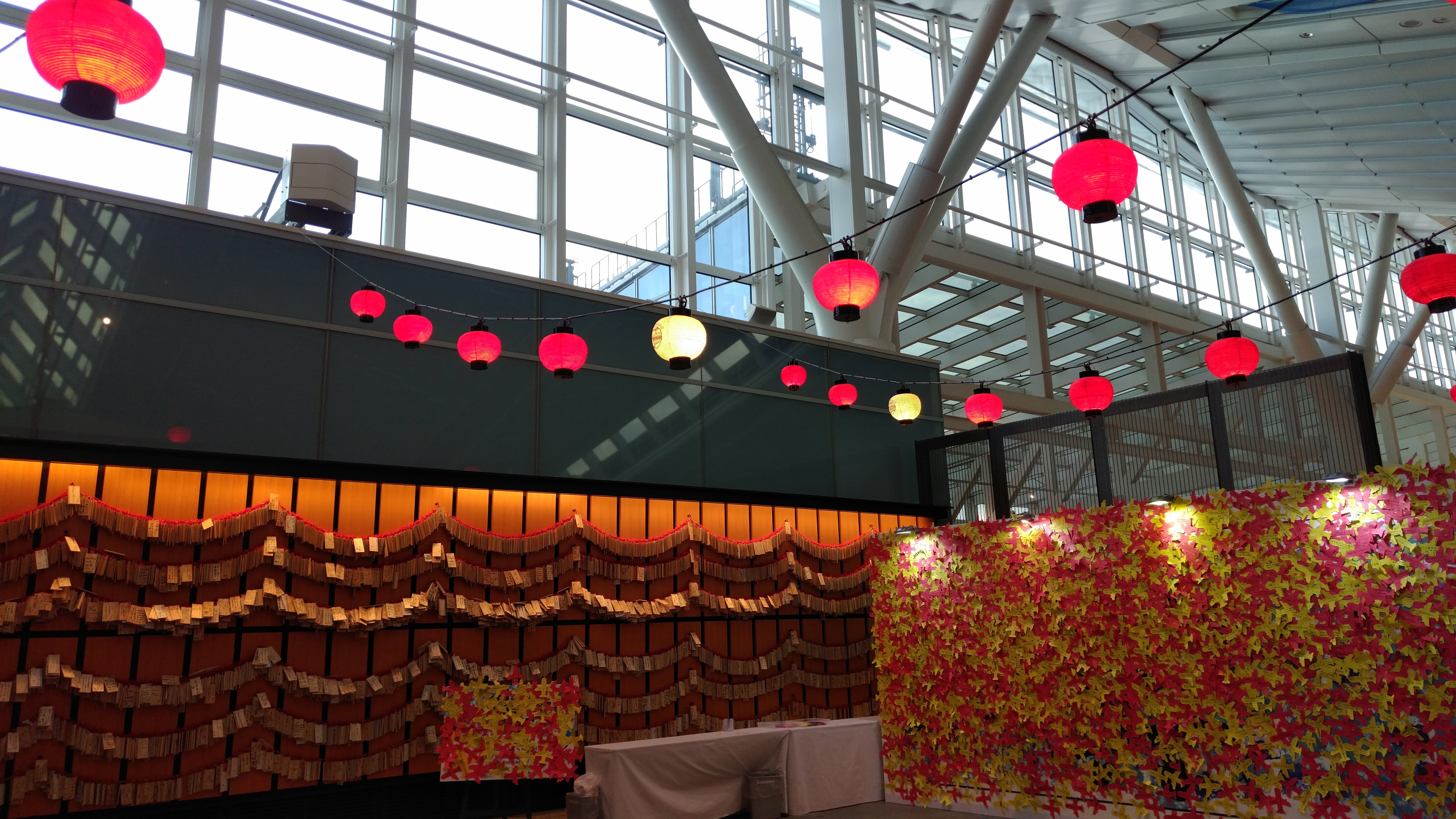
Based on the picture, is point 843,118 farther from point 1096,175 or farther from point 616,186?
point 1096,175

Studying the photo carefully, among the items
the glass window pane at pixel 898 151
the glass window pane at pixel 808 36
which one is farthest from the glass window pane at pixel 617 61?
the glass window pane at pixel 898 151

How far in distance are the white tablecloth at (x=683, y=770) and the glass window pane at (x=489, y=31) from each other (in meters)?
7.01

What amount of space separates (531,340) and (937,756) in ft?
15.3

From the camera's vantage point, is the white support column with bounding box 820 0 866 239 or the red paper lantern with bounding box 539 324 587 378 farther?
the white support column with bounding box 820 0 866 239

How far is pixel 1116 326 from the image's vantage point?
15711 millimetres

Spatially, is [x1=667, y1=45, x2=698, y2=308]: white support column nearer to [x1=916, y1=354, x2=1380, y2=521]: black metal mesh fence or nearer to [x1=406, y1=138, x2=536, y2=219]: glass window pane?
[x1=406, y1=138, x2=536, y2=219]: glass window pane

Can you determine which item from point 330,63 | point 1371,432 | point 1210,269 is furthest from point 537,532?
point 1210,269

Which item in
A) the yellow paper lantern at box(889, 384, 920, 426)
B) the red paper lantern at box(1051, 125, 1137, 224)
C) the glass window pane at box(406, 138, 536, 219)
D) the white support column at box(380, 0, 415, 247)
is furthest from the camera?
the glass window pane at box(406, 138, 536, 219)

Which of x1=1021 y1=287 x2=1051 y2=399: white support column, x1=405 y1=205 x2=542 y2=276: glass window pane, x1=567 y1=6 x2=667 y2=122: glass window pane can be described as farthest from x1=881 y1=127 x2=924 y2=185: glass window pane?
x1=405 y1=205 x2=542 y2=276: glass window pane

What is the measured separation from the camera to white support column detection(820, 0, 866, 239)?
11.0m

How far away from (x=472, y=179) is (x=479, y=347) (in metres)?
3.77

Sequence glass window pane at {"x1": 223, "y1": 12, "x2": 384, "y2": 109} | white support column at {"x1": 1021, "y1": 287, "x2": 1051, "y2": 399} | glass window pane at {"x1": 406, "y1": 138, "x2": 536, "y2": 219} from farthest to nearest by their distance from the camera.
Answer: white support column at {"x1": 1021, "y1": 287, "x2": 1051, "y2": 399} → glass window pane at {"x1": 406, "y1": 138, "x2": 536, "y2": 219} → glass window pane at {"x1": 223, "y1": 12, "x2": 384, "y2": 109}

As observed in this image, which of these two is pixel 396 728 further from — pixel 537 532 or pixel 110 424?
pixel 110 424

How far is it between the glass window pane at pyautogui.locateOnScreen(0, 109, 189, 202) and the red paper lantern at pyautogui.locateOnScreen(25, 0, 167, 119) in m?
4.81
